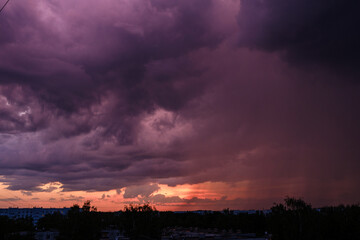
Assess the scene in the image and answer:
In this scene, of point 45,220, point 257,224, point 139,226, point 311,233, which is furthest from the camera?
point 45,220

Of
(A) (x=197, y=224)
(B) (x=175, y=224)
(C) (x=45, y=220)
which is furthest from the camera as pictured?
(B) (x=175, y=224)

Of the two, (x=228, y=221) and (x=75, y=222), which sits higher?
(x=75, y=222)

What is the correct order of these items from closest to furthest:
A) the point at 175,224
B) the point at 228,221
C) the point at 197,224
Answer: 1. the point at 228,221
2. the point at 197,224
3. the point at 175,224

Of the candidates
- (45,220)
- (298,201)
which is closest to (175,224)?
(45,220)

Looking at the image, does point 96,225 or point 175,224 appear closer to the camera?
point 96,225

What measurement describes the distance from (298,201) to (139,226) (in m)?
27.8

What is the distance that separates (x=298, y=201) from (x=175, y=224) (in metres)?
138

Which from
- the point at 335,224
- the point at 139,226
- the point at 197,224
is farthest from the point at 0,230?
the point at 197,224

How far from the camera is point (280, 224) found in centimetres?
4384

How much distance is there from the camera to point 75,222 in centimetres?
5312

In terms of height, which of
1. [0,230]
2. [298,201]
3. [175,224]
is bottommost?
[175,224]

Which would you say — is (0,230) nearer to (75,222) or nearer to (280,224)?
(75,222)

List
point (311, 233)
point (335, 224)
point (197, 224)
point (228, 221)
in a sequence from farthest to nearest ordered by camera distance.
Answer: point (197, 224)
point (228, 221)
point (335, 224)
point (311, 233)

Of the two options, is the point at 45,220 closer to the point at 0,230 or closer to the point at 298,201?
the point at 0,230
